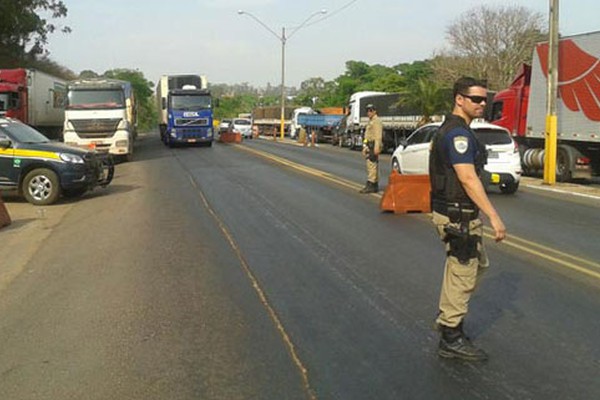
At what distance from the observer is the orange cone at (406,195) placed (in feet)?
40.4

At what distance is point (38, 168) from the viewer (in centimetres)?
1412

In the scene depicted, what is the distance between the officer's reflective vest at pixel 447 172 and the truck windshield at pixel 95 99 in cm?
2175

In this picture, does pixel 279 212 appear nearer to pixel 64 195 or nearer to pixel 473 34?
pixel 64 195

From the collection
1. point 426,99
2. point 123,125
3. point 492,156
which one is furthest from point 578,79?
point 426,99

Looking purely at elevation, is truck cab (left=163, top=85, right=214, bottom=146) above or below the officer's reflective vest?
above

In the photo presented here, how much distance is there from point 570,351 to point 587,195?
1225 cm

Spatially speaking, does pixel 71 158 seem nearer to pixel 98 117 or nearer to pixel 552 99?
pixel 98 117

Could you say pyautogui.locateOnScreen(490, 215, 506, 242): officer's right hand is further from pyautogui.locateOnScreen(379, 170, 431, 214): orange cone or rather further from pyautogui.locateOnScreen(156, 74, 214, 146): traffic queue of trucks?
pyautogui.locateOnScreen(156, 74, 214, 146): traffic queue of trucks

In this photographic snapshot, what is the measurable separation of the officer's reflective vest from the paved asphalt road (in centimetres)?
109

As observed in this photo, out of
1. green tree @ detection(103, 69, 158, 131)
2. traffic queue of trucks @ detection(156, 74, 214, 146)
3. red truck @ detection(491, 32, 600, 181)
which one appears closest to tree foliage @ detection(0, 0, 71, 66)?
traffic queue of trucks @ detection(156, 74, 214, 146)

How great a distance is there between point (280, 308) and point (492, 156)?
10.5 metres

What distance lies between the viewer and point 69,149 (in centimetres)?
1449

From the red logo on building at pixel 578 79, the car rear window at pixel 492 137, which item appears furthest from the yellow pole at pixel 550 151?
the car rear window at pixel 492 137

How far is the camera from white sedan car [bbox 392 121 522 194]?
50.9 ft
